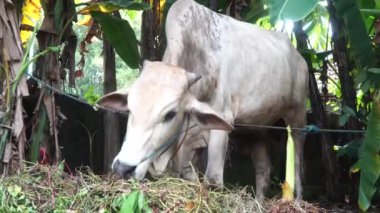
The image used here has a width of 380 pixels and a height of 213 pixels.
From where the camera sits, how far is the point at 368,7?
444 cm

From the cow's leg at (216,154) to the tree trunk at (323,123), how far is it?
2.14 meters

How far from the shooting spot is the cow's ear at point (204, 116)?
138 inches

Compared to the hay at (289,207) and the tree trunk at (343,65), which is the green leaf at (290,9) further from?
the tree trunk at (343,65)

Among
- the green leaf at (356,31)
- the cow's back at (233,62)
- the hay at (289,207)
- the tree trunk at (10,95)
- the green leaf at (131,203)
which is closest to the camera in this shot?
the green leaf at (131,203)

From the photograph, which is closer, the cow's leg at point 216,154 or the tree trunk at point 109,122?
the cow's leg at point 216,154

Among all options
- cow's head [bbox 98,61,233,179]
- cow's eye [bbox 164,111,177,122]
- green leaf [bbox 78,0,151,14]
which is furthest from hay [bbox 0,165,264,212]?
green leaf [bbox 78,0,151,14]

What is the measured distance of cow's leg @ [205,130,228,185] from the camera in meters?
4.00

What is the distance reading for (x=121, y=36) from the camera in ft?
15.9

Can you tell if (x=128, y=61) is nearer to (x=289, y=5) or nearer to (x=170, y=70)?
(x=170, y=70)

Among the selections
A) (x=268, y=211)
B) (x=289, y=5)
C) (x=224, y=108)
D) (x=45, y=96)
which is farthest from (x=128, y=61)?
(x=268, y=211)

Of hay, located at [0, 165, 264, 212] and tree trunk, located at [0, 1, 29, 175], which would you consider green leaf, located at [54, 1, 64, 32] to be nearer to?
tree trunk, located at [0, 1, 29, 175]

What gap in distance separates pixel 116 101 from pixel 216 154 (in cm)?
72

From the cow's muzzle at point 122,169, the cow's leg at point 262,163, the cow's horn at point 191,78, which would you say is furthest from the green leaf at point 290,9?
the cow's leg at point 262,163

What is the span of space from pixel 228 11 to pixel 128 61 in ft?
3.43
